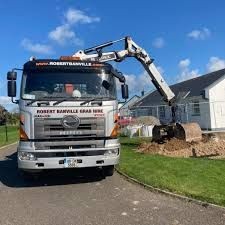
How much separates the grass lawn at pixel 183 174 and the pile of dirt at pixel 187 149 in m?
2.32

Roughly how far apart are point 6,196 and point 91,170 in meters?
3.90

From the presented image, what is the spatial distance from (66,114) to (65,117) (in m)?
0.08

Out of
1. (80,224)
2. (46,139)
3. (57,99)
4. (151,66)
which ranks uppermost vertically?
(151,66)

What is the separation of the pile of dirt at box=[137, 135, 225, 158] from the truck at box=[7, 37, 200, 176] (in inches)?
268

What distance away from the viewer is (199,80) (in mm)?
43969

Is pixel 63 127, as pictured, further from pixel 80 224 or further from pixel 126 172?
pixel 80 224

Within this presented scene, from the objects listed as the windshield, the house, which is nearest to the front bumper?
the windshield

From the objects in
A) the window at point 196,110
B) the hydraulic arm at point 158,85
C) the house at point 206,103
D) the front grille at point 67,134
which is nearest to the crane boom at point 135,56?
the hydraulic arm at point 158,85

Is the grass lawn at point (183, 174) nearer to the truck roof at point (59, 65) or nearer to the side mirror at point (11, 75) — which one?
the truck roof at point (59, 65)

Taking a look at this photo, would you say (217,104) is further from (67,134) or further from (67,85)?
(67,134)

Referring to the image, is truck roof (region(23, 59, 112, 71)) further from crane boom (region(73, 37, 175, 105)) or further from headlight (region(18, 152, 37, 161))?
crane boom (region(73, 37, 175, 105))

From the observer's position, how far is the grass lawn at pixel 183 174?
9.73 metres

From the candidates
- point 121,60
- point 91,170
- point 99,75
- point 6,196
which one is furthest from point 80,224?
point 121,60

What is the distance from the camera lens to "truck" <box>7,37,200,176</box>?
11.1 metres
